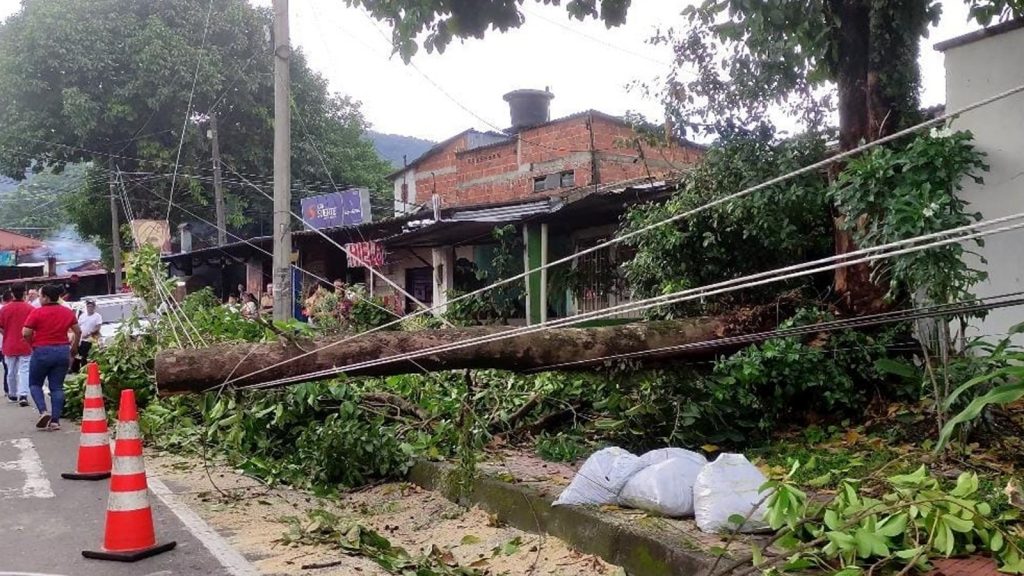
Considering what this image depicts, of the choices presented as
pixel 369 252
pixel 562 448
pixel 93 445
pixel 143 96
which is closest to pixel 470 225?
pixel 369 252

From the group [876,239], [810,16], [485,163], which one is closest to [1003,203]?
[876,239]

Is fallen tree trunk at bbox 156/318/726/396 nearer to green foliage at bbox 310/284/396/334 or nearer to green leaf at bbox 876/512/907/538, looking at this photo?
green leaf at bbox 876/512/907/538

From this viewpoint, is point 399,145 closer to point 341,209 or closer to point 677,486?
point 341,209

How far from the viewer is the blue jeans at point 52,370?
28.6 feet

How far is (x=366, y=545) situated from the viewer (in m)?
4.65

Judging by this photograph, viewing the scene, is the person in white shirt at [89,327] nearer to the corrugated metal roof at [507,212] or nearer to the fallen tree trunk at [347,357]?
the corrugated metal roof at [507,212]

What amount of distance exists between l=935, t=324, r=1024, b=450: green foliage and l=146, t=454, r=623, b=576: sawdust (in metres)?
1.79

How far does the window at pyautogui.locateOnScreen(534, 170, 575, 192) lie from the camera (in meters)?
20.3

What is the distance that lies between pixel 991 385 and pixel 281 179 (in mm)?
9106

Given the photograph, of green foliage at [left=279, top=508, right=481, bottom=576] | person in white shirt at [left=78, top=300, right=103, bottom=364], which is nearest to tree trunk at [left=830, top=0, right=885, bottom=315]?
green foliage at [left=279, top=508, right=481, bottom=576]

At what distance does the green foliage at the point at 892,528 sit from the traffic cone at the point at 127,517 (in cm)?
322

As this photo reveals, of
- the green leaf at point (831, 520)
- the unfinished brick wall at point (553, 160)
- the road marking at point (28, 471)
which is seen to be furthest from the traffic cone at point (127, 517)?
the unfinished brick wall at point (553, 160)

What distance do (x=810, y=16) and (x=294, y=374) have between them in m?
4.96

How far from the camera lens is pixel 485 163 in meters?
22.4
